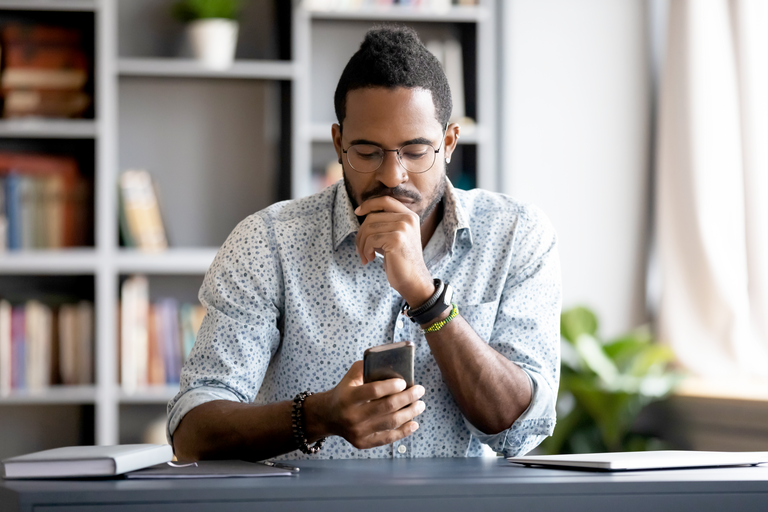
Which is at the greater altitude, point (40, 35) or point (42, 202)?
point (40, 35)

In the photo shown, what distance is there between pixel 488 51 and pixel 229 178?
1036 mm

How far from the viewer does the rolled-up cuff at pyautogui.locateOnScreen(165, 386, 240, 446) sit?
51.4 inches

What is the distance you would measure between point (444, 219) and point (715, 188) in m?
1.63

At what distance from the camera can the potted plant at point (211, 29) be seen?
9.23ft

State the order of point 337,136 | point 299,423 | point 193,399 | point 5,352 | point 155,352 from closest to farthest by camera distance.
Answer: point 299,423 → point 193,399 → point 337,136 → point 5,352 → point 155,352

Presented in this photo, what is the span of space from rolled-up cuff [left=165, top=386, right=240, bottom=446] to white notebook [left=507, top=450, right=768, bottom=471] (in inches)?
19.1

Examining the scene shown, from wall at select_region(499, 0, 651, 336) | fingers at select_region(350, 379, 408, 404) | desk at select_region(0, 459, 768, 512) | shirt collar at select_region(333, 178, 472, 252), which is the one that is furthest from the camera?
wall at select_region(499, 0, 651, 336)

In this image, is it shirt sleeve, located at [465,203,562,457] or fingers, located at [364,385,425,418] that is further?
shirt sleeve, located at [465,203,562,457]

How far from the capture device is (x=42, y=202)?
280 centimetres

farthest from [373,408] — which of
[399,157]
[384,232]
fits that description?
[399,157]

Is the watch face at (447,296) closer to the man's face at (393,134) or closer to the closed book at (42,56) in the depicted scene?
the man's face at (393,134)

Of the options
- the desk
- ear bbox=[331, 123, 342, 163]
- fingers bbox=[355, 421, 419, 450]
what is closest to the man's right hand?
fingers bbox=[355, 421, 419, 450]

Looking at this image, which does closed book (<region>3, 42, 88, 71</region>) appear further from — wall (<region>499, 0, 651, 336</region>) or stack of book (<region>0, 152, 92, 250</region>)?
wall (<region>499, 0, 651, 336</region>)

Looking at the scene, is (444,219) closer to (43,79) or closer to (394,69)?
(394,69)
